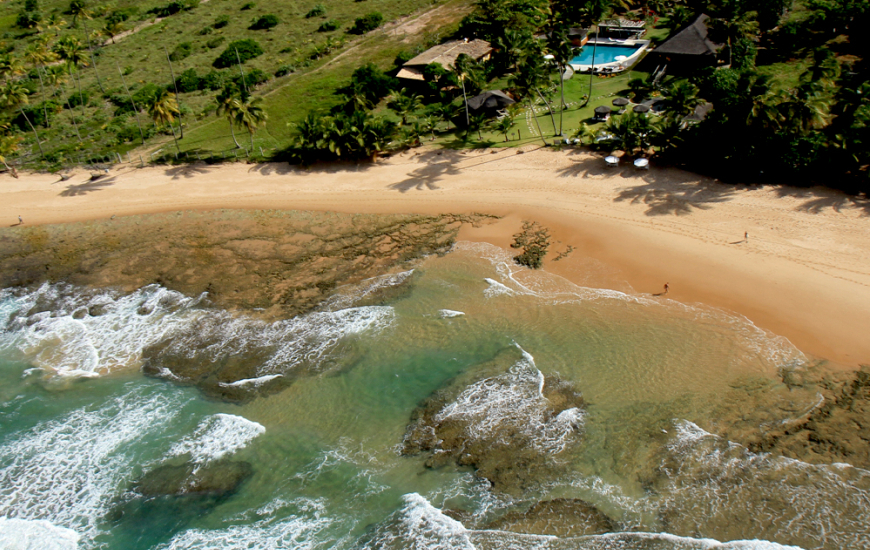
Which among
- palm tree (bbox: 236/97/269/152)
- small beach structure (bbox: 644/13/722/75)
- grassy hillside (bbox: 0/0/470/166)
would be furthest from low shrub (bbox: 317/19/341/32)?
small beach structure (bbox: 644/13/722/75)

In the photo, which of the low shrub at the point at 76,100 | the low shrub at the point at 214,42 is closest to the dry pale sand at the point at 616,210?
the low shrub at the point at 76,100

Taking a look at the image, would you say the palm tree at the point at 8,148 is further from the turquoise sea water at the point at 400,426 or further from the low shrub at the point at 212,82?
the turquoise sea water at the point at 400,426

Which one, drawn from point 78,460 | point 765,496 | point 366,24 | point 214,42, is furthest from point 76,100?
point 765,496

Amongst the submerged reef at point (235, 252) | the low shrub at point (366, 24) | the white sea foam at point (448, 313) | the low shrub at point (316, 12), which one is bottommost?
the white sea foam at point (448, 313)

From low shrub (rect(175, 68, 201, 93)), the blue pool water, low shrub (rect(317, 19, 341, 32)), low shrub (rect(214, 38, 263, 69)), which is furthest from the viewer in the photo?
low shrub (rect(317, 19, 341, 32))

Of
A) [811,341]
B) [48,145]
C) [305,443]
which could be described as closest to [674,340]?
[811,341]

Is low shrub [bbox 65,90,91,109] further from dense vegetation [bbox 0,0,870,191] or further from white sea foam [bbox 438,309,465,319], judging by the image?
white sea foam [bbox 438,309,465,319]

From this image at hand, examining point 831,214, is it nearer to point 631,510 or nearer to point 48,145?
point 631,510
